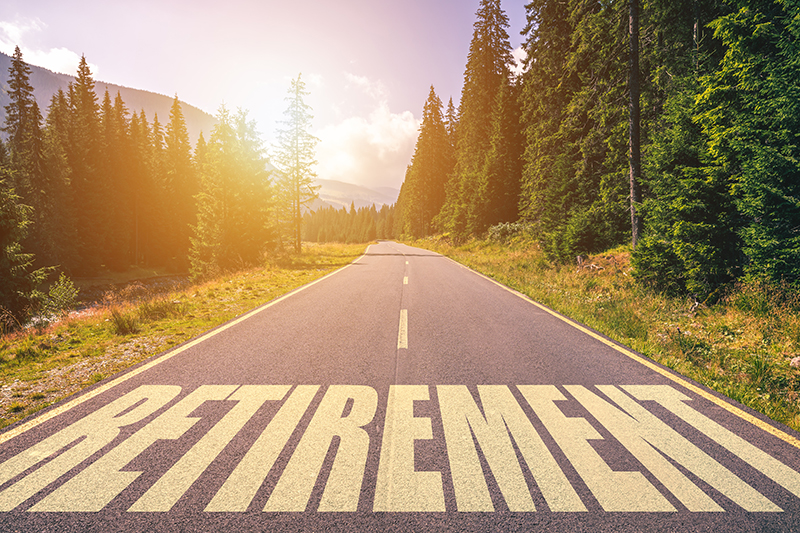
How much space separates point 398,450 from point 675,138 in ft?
35.2

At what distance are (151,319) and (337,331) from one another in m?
4.62

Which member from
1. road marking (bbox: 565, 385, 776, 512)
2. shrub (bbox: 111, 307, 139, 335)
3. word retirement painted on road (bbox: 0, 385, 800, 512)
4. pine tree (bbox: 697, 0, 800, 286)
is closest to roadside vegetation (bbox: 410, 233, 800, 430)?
pine tree (bbox: 697, 0, 800, 286)

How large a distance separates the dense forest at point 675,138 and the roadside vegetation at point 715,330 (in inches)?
21.0

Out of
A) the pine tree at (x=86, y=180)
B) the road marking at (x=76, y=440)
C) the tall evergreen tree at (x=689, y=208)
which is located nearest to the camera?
the road marking at (x=76, y=440)

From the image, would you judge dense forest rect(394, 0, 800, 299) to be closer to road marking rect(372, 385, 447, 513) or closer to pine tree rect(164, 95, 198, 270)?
road marking rect(372, 385, 447, 513)

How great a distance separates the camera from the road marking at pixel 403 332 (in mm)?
6016

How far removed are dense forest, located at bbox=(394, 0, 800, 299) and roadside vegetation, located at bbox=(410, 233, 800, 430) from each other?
0.53m

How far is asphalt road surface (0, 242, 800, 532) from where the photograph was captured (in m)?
2.34

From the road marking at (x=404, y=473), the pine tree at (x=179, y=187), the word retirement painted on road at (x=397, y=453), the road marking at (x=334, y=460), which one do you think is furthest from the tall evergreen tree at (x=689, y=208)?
the pine tree at (x=179, y=187)

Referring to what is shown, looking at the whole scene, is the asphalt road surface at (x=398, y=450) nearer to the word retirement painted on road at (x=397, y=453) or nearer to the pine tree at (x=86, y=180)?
the word retirement painted on road at (x=397, y=453)

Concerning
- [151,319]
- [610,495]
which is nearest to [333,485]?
[610,495]

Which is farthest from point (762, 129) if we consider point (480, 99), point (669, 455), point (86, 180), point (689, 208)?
point (86, 180)

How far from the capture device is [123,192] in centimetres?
3831

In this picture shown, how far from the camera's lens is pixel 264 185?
900 inches
